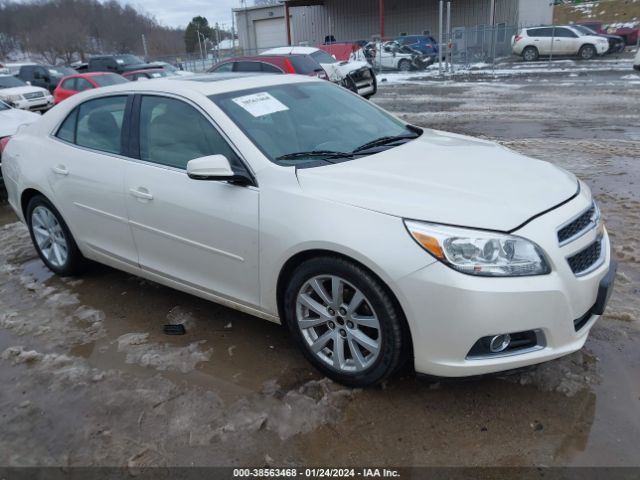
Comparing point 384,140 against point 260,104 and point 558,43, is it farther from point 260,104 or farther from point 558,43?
point 558,43

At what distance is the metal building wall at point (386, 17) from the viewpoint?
131ft

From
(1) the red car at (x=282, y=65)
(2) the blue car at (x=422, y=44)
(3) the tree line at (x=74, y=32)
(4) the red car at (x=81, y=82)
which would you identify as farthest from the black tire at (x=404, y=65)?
(3) the tree line at (x=74, y=32)

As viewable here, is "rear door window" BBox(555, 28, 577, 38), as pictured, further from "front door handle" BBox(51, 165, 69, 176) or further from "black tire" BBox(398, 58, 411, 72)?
"front door handle" BBox(51, 165, 69, 176)

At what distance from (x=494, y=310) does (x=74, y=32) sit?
81.0 m

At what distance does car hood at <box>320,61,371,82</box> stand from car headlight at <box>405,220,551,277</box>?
1367cm

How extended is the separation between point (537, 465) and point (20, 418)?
2.65 metres

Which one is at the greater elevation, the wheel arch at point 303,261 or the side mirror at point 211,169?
the side mirror at point 211,169

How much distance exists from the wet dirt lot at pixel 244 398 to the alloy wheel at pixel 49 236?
27 cm

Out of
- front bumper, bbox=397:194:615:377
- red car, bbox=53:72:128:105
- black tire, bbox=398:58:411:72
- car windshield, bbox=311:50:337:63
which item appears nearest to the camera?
front bumper, bbox=397:194:615:377

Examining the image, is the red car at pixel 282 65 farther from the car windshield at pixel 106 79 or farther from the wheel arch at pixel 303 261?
the wheel arch at pixel 303 261

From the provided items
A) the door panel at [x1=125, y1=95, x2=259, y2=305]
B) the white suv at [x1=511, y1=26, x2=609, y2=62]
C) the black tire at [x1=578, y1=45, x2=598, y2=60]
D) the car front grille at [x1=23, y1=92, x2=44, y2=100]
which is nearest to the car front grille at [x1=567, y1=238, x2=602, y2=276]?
the door panel at [x1=125, y1=95, x2=259, y2=305]

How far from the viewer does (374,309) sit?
2713 millimetres

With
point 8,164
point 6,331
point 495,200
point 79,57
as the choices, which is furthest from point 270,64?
point 79,57

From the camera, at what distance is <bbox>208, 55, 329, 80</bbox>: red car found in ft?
47.6
